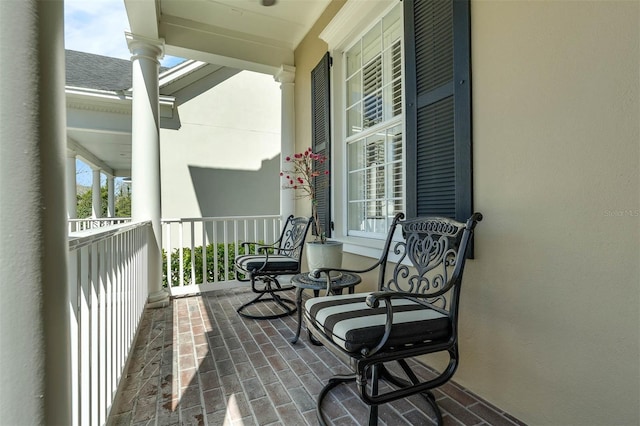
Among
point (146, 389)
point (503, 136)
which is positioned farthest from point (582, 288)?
point (146, 389)

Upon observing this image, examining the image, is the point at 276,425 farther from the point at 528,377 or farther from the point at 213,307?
the point at 213,307

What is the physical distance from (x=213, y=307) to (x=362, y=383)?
2482mm

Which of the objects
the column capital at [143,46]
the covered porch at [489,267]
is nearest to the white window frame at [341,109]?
the covered porch at [489,267]

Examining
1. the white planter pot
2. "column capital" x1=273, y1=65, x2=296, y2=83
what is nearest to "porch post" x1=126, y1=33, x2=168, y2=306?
"column capital" x1=273, y1=65, x2=296, y2=83

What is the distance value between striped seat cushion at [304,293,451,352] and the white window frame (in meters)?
1.22

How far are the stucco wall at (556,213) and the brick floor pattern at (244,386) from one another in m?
0.37

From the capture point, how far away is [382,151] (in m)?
2.77

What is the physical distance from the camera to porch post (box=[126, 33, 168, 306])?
3.31 meters

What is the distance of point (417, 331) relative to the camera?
1396mm

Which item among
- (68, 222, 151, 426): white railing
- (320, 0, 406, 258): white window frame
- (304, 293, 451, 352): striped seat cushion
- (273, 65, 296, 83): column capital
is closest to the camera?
(68, 222, 151, 426): white railing

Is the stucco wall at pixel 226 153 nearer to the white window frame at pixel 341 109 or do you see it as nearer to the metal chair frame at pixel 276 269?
the metal chair frame at pixel 276 269

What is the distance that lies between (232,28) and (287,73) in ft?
2.78

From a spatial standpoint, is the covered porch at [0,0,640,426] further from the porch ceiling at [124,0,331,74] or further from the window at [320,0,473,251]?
the porch ceiling at [124,0,331,74]

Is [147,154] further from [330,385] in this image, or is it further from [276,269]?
[330,385]
